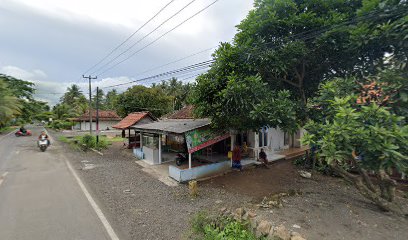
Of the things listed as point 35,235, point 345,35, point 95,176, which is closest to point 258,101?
point 345,35

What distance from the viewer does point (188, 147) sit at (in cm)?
1002

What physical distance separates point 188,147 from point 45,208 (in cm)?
569

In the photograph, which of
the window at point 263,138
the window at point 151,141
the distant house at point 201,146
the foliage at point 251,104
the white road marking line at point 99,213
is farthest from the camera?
the window at point 151,141

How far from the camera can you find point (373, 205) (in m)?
6.72

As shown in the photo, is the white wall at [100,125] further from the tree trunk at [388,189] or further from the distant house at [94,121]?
the tree trunk at [388,189]

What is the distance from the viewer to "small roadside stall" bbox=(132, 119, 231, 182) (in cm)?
1013

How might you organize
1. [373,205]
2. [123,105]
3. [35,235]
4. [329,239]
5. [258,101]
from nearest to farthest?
[329,239] < [35,235] < [373,205] < [258,101] < [123,105]

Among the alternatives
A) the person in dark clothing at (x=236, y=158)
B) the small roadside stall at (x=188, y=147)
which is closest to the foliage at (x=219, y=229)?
the small roadside stall at (x=188, y=147)

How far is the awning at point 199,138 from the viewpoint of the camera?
10.1 meters

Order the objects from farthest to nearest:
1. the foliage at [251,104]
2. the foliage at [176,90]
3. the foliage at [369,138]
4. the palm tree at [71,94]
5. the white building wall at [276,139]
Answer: the palm tree at [71,94] < the foliage at [176,90] < the white building wall at [276,139] < the foliage at [251,104] < the foliage at [369,138]

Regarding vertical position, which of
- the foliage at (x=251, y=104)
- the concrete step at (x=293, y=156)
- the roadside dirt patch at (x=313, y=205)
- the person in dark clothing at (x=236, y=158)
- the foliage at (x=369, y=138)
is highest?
the foliage at (x=251, y=104)

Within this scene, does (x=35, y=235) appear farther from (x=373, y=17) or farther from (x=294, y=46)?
(x=373, y=17)

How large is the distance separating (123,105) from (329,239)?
3233 cm

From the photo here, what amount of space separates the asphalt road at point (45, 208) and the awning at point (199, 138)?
468 cm
